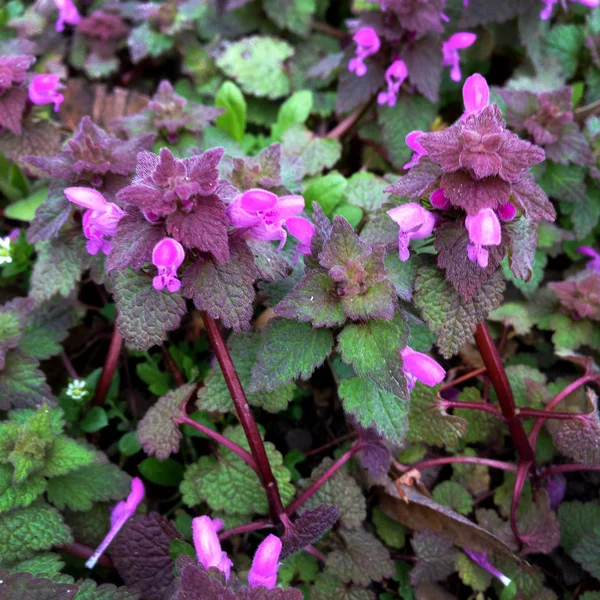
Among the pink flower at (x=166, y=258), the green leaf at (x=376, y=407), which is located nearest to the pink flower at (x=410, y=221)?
the green leaf at (x=376, y=407)

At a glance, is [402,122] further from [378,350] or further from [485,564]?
[485,564]

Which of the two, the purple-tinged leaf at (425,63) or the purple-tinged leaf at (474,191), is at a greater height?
the purple-tinged leaf at (474,191)

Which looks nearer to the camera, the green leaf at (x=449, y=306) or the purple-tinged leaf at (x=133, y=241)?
the purple-tinged leaf at (x=133, y=241)

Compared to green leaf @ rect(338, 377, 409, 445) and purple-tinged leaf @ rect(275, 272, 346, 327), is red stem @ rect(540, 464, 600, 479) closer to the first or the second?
green leaf @ rect(338, 377, 409, 445)

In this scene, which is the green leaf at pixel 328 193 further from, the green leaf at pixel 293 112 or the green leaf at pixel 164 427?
the green leaf at pixel 164 427

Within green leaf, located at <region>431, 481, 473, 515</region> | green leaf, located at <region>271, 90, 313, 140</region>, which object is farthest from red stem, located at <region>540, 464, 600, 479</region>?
green leaf, located at <region>271, 90, 313, 140</region>

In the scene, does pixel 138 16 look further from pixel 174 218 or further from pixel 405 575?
pixel 405 575

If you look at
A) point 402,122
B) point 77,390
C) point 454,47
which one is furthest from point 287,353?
point 454,47
